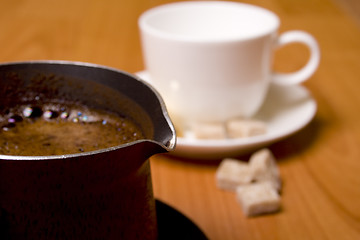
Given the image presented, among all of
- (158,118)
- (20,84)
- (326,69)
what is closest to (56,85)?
(20,84)

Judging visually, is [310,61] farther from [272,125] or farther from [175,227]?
[175,227]

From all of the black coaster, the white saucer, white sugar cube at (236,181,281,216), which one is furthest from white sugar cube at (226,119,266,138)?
the black coaster

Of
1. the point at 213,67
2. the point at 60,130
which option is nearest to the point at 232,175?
the point at 213,67

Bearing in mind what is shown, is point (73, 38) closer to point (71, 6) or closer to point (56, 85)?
point (71, 6)

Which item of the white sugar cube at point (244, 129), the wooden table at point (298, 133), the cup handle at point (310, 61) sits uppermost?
the cup handle at point (310, 61)

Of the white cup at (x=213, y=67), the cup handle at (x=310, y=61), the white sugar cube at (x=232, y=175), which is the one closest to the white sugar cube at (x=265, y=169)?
the white sugar cube at (x=232, y=175)

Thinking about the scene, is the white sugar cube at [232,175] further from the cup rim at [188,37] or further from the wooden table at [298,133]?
the cup rim at [188,37]
